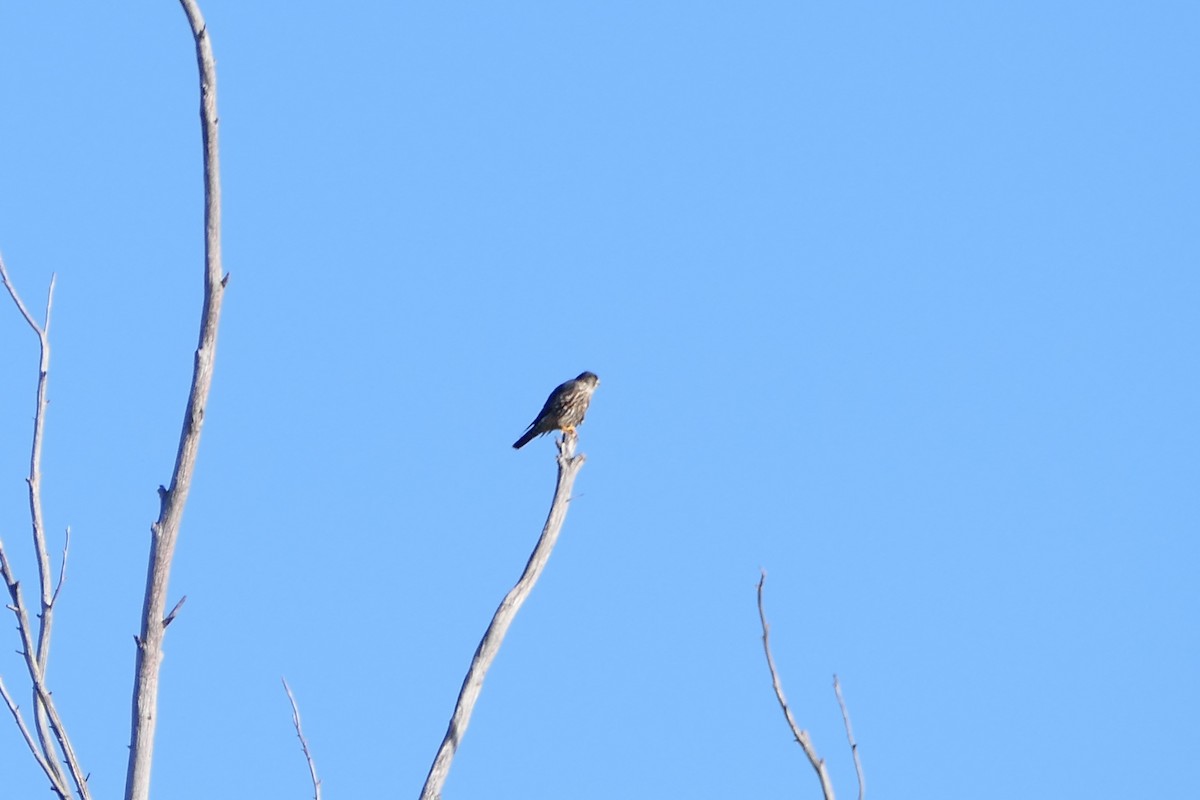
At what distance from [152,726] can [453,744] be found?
893 mm

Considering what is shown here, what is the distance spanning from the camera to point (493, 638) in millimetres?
4609

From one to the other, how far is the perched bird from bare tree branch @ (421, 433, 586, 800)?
5.72 m

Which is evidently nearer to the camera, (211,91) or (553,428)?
(211,91)

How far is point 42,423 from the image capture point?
151 inches

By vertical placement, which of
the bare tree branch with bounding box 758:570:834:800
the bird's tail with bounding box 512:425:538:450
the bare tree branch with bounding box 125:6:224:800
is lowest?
the bare tree branch with bounding box 758:570:834:800

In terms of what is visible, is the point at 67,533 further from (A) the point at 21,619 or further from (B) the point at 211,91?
(B) the point at 211,91

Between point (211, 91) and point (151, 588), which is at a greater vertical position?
point (211, 91)

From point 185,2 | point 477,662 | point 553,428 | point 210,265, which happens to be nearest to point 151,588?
point 210,265

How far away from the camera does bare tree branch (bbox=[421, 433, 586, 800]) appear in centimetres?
413

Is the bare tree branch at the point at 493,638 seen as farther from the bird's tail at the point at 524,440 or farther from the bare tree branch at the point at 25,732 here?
the bird's tail at the point at 524,440

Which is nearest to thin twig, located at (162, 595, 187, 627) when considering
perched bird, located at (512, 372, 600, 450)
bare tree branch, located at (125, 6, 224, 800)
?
bare tree branch, located at (125, 6, 224, 800)

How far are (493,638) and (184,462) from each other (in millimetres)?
1271

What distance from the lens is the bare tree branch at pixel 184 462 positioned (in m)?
3.59

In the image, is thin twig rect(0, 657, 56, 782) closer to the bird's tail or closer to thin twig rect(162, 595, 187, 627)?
thin twig rect(162, 595, 187, 627)
